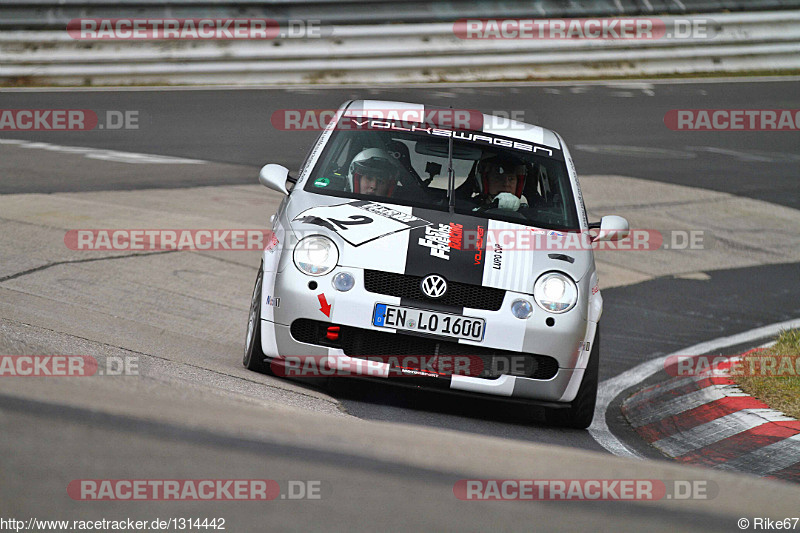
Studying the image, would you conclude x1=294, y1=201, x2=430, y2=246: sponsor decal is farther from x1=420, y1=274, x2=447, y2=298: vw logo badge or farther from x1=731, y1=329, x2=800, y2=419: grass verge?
x1=731, y1=329, x2=800, y2=419: grass verge

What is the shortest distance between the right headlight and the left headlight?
1.03 metres

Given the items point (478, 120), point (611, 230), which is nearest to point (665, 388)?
point (611, 230)

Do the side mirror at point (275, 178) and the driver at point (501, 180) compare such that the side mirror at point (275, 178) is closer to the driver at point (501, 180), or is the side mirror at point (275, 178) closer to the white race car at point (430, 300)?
the white race car at point (430, 300)

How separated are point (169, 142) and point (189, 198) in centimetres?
382

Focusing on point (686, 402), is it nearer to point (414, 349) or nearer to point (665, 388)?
point (665, 388)

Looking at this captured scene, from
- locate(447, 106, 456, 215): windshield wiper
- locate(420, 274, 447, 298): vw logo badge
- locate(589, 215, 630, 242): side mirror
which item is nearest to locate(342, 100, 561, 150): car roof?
locate(447, 106, 456, 215): windshield wiper

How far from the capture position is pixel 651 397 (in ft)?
19.9

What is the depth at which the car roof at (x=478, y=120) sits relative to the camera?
6422 millimetres

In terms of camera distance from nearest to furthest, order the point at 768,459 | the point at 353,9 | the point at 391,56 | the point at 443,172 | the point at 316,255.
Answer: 1. the point at 768,459
2. the point at 316,255
3. the point at 443,172
4. the point at 353,9
5. the point at 391,56

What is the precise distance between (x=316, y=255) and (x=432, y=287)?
61cm

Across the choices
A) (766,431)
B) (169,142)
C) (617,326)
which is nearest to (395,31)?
(169,142)

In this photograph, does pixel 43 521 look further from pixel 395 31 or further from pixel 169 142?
pixel 395 31

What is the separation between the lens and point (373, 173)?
5965 millimetres

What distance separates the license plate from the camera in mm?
4953
